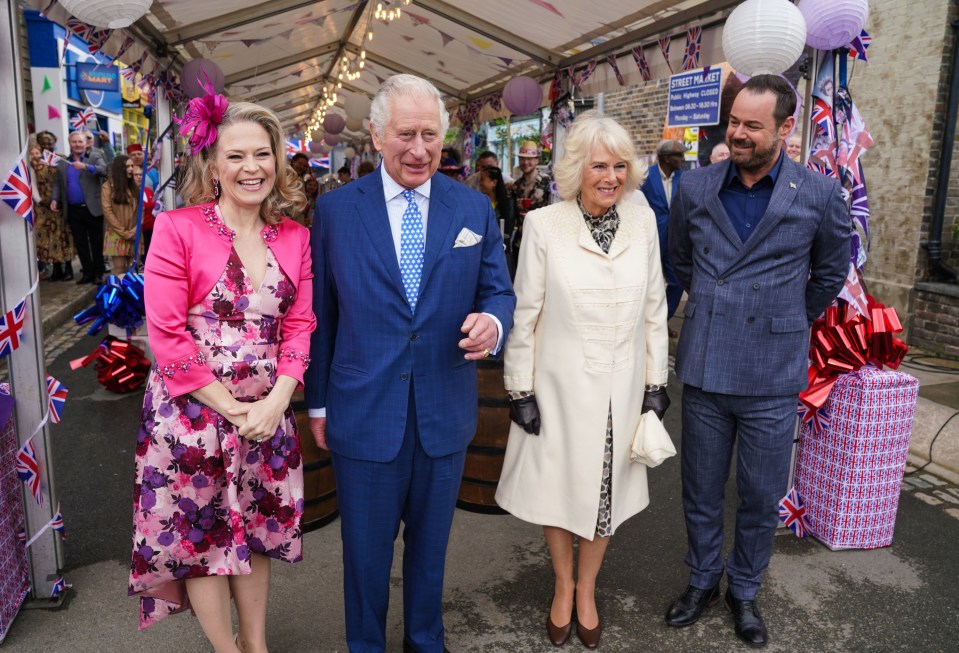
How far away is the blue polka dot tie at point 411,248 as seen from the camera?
2100 mm

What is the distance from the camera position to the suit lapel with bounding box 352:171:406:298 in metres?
2.06

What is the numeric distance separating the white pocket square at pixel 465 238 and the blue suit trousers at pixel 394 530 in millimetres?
484

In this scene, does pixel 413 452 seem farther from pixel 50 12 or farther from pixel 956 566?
pixel 50 12

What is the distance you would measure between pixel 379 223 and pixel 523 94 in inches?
257

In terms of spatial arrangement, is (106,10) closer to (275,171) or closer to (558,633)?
(275,171)

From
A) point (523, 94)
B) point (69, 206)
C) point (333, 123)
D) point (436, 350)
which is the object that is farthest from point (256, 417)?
point (333, 123)

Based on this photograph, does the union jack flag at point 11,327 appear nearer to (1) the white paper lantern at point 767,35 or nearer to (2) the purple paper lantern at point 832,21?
(1) the white paper lantern at point 767,35

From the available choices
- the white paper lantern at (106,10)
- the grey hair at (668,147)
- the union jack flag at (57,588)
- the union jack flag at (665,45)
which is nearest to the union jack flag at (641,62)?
the union jack flag at (665,45)

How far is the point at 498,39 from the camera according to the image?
763cm

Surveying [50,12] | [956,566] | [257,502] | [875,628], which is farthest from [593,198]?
[50,12]

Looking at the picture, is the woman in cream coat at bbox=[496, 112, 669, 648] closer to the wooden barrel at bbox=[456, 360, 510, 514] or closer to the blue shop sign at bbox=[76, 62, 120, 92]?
the wooden barrel at bbox=[456, 360, 510, 514]

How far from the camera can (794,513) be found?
135 inches

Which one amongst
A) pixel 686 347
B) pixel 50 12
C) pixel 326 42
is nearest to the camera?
pixel 686 347

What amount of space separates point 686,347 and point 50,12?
11.3 ft
